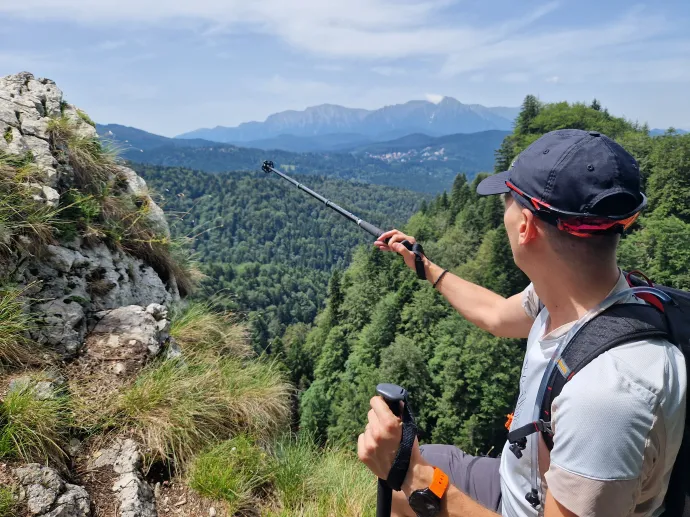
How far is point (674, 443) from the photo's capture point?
1.52 meters

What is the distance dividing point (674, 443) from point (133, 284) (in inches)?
228

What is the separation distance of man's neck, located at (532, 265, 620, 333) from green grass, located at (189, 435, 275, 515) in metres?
2.73

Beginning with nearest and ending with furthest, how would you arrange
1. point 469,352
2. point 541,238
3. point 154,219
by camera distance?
point 541,238 → point 154,219 → point 469,352

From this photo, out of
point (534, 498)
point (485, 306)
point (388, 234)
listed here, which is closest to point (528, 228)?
point (534, 498)

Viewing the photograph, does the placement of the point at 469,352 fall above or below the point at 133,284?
below

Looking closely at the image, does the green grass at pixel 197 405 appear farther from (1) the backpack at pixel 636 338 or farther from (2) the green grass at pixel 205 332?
(1) the backpack at pixel 636 338

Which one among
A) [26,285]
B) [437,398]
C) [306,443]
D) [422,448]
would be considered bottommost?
[437,398]

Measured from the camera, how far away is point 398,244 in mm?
4156

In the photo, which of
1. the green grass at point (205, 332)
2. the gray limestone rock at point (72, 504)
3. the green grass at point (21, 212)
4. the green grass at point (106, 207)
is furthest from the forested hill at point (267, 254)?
the gray limestone rock at point (72, 504)

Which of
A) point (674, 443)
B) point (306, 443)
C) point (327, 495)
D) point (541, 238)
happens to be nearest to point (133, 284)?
point (306, 443)

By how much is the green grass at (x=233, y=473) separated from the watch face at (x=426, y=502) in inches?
75.5

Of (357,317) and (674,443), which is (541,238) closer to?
(674,443)

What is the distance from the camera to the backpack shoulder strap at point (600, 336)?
1578 millimetres

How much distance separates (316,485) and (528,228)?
2.96m
